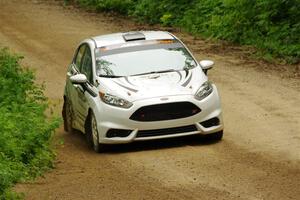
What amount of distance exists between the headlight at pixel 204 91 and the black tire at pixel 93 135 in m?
1.73

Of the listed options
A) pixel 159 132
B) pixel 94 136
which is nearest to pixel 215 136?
pixel 159 132

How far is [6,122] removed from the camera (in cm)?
1271

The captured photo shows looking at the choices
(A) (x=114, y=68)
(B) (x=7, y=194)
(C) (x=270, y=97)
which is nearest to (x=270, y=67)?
(C) (x=270, y=97)

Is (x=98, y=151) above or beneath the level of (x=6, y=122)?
beneath

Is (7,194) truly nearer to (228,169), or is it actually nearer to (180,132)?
(228,169)

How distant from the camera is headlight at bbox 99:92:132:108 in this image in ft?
44.7

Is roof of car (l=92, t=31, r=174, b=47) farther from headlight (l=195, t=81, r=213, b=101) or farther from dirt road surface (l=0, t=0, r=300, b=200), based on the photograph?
dirt road surface (l=0, t=0, r=300, b=200)

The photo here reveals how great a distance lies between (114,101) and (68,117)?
3.05 meters

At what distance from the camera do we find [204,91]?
45.9ft

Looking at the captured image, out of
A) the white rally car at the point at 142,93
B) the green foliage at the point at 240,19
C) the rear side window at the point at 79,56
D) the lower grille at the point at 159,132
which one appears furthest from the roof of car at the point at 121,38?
the green foliage at the point at 240,19

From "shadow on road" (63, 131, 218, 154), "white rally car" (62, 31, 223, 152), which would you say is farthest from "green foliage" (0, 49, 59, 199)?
"shadow on road" (63, 131, 218, 154)

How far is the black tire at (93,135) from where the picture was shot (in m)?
14.0

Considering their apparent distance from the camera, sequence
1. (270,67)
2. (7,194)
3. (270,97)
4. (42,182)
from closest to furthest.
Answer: (7,194) → (42,182) → (270,97) → (270,67)

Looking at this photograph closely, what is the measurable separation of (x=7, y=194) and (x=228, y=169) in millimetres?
3410
